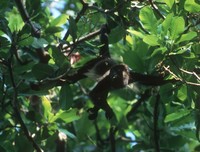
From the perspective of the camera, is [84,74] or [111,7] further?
[111,7]

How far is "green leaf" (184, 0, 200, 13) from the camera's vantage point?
2.26 m

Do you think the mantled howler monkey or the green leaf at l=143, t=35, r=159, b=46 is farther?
the mantled howler monkey

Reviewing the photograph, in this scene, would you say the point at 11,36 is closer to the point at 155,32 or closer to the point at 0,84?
the point at 0,84

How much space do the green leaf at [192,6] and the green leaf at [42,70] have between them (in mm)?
718

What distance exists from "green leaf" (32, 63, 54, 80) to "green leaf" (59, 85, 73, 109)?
13 cm

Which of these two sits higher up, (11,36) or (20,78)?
(11,36)

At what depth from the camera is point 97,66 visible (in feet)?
7.89

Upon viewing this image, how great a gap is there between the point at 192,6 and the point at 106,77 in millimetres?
516

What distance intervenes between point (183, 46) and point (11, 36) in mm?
818

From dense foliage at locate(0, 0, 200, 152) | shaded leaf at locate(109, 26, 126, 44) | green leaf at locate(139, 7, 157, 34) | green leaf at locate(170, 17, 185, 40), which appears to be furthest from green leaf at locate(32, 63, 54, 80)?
green leaf at locate(170, 17, 185, 40)

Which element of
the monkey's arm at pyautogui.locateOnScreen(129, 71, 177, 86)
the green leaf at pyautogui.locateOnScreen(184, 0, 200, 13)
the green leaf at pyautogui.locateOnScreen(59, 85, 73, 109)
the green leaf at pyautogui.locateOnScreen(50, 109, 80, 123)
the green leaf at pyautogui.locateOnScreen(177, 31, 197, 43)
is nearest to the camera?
the green leaf at pyautogui.locateOnScreen(177, 31, 197, 43)

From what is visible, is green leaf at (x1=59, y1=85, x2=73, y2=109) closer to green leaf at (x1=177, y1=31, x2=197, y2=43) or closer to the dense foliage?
the dense foliage

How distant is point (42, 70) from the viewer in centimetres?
242

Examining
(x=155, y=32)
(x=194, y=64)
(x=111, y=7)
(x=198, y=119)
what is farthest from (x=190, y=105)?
(x=111, y=7)
